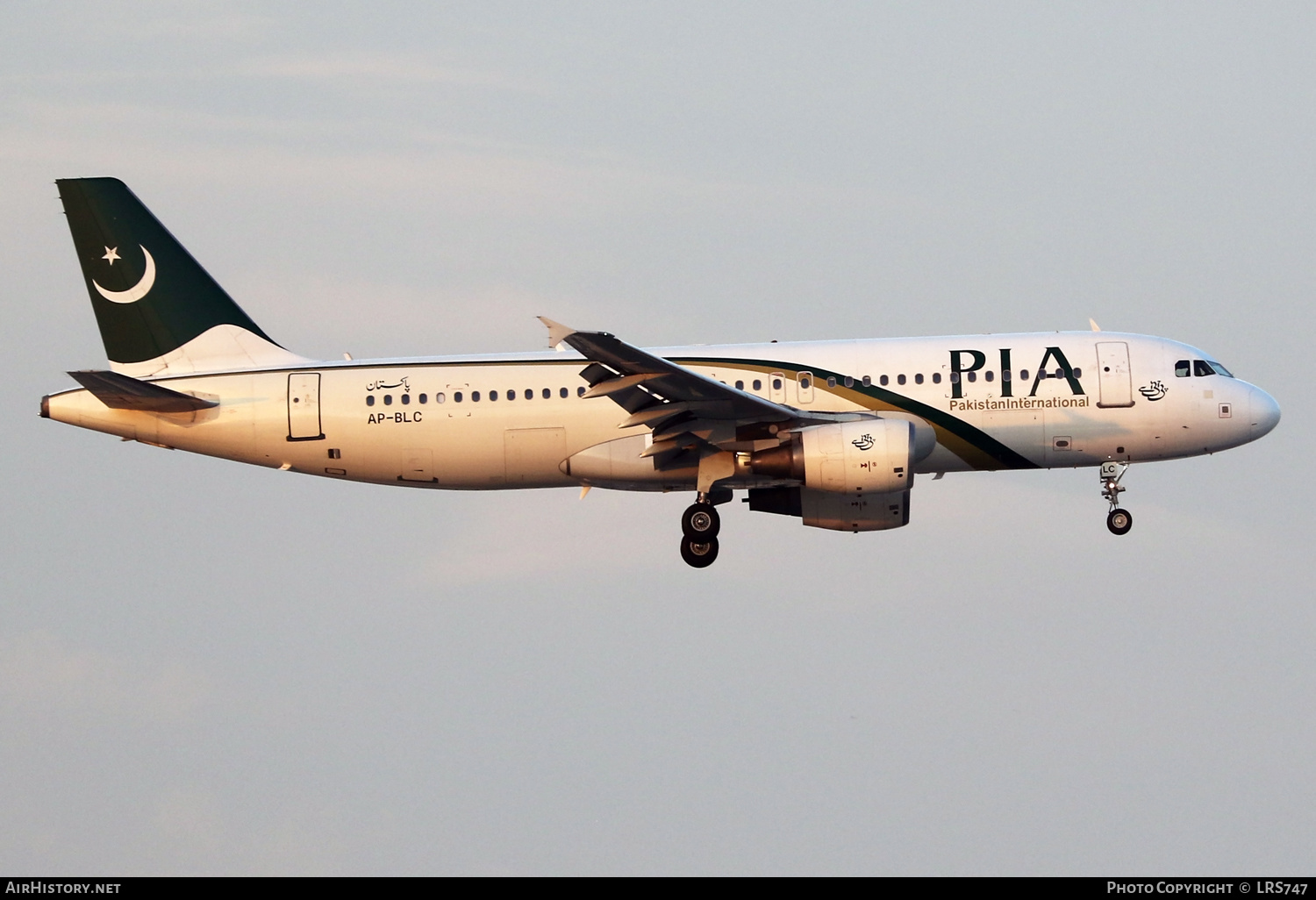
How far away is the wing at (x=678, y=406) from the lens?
3170 centimetres

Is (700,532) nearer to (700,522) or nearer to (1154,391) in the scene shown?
(700,522)

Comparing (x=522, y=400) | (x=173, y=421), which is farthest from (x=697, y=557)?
(x=173, y=421)

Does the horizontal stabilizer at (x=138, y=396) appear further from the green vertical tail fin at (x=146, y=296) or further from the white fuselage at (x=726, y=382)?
the green vertical tail fin at (x=146, y=296)

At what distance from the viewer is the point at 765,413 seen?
33156mm

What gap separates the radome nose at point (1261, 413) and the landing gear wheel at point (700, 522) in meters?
12.0

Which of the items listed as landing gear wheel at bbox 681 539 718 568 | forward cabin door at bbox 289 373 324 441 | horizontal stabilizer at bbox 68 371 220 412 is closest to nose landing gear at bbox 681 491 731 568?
landing gear wheel at bbox 681 539 718 568

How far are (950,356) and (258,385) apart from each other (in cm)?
1524

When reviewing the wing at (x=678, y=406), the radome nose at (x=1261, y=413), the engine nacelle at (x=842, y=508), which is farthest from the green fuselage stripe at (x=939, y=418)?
the radome nose at (x=1261, y=413)

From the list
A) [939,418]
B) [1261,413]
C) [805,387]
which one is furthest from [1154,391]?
[805,387]

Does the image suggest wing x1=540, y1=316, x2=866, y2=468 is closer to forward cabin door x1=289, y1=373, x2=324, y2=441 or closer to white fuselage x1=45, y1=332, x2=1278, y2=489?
white fuselage x1=45, y1=332, x2=1278, y2=489

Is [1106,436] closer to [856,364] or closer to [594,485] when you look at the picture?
[856,364]

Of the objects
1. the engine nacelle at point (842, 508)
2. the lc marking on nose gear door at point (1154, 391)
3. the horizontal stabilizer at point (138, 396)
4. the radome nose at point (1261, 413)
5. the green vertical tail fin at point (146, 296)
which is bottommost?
the engine nacelle at point (842, 508)

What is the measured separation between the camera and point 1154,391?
1382 inches

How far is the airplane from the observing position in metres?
34.6
